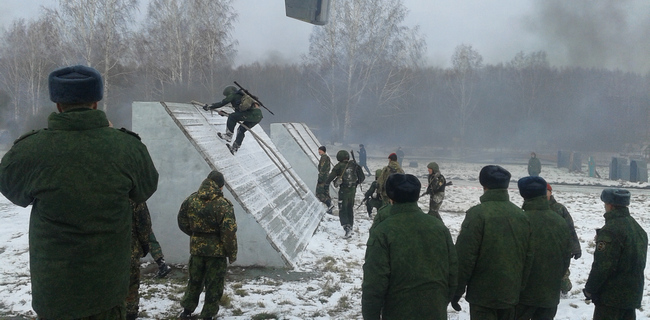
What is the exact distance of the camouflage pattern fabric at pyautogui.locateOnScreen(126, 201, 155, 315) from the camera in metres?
3.99

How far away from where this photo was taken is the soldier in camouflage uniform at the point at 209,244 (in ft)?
14.3

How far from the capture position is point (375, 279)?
2.67 m

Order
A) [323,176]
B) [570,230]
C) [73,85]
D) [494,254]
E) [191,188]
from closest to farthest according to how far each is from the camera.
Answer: [73,85] → [494,254] → [570,230] → [191,188] → [323,176]

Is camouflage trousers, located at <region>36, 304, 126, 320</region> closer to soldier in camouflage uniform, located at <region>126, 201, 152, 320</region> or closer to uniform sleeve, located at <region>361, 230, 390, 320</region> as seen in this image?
uniform sleeve, located at <region>361, 230, 390, 320</region>

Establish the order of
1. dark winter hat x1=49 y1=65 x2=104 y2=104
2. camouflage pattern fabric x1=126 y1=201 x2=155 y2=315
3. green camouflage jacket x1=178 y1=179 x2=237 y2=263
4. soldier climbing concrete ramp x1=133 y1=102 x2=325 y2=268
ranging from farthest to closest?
1. soldier climbing concrete ramp x1=133 y1=102 x2=325 y2=268
2. green camouflage jacket x1=178 y1=179 x2=237 y2=263
3. camouflage pattern fabric x1=126 y1=201 x2=155 y2=315
4. dark winter hat x1=49 y1=65 x2=104 y2=104

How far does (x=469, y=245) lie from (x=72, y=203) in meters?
2.52

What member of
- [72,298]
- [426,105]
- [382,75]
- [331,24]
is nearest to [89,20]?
[331,24]

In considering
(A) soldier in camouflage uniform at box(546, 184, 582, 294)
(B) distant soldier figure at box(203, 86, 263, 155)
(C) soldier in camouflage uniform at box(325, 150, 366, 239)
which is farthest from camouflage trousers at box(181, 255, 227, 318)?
(C) soldier in camouflage uniform at box(325, 150, 366, 239)

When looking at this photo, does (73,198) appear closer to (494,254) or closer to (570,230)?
(494,254)

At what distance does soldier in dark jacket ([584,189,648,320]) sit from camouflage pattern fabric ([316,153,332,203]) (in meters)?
6.22

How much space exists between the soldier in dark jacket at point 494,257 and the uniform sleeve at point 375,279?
2.73 feet

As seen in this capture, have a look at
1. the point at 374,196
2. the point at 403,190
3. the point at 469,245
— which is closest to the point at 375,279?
the point at 403,190

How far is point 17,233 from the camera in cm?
770

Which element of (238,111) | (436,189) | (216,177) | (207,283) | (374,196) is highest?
(238,111)
